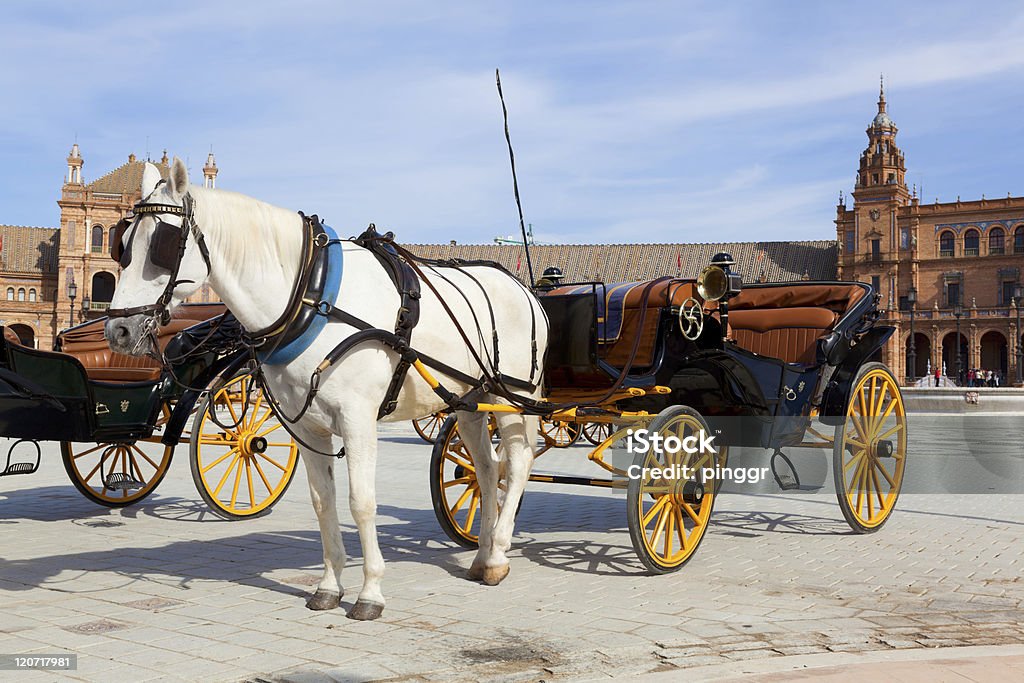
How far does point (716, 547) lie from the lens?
7.01 metres

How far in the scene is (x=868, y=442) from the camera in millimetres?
7488

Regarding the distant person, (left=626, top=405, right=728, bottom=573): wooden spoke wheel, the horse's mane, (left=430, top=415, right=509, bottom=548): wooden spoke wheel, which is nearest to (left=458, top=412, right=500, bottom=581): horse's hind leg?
(left=430, top=415, right=509, bottom=548): wooden spoke wheel

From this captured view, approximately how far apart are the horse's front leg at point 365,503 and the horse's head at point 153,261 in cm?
101

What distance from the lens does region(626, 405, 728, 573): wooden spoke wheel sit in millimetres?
5758

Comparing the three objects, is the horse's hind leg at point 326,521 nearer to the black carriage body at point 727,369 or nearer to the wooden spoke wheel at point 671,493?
the wooden spoke wheel at point 671,493

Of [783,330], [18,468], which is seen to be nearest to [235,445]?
[18,468]

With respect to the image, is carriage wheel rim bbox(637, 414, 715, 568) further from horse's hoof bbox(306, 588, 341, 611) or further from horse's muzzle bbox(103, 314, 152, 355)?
horse's muzzle bbox(103, 314, 152, 355)

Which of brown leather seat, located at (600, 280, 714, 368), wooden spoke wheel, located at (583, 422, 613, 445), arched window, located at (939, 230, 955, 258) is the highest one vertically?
arched window, located at (939, 230, 955, 258)

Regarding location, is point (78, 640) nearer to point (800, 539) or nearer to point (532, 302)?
point (532, 302)

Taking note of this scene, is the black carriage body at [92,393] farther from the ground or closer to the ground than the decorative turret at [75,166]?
closer to the ground

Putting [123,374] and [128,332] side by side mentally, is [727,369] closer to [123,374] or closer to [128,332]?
[128,332]

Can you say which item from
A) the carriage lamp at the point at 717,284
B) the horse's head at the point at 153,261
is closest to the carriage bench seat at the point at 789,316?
the carriage lamp at the point at 717,284

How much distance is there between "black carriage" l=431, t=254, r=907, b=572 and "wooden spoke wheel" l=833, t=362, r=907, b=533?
0.01 m

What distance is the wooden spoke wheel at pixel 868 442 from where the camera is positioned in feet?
24.0
